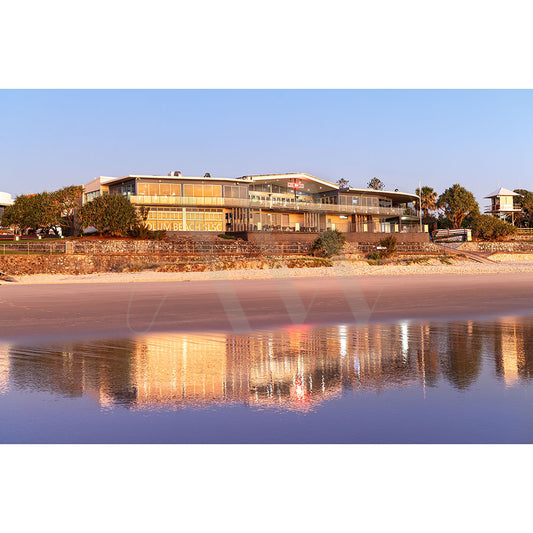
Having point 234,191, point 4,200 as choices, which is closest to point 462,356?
point 234,191

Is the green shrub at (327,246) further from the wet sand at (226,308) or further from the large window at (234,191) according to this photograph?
the wet sand at (226,308)

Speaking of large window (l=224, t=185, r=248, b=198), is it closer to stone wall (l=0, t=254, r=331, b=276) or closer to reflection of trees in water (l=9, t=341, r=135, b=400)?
stone wall (l=0, t=254, r=331, b=276)

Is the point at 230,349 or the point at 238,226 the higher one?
the point at 238,226

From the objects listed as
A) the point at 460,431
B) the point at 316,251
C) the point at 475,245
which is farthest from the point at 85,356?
the point at 475,245

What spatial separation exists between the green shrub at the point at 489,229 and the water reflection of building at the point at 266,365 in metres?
59.1

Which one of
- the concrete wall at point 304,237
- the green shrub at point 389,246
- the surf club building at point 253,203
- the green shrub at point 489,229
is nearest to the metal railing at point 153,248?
the concrete wall at point 304,237

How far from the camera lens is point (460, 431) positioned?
5.05 m

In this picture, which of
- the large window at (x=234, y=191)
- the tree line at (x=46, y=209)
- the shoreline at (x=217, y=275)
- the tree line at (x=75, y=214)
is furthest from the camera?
the large window at (x=234, y=191)

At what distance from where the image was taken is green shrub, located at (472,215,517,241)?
218 ft

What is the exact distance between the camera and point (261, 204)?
59562mm

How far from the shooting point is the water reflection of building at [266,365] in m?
6.52
